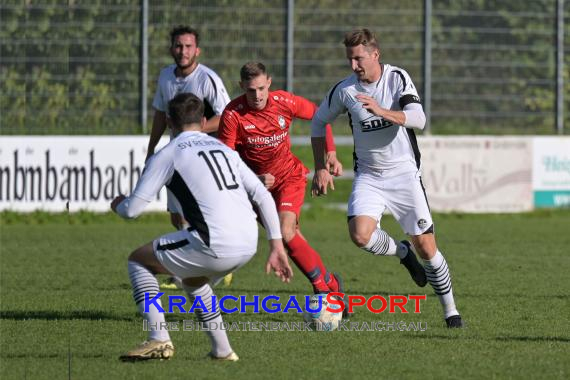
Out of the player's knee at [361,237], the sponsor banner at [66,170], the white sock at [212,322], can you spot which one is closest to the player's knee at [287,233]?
the player's knee at [361,237]

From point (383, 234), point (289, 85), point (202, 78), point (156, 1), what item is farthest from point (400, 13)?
point (383, 234)

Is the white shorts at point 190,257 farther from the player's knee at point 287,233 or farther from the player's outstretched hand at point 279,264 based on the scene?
the player's knee at point 287,233

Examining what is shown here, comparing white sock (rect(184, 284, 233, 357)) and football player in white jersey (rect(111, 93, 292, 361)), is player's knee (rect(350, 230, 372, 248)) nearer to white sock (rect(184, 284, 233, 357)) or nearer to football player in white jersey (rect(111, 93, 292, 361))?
white sock (rect(184, 284, 233, 357))

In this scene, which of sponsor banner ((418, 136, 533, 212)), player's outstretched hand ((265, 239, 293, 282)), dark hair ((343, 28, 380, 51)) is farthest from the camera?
sponsor banner ((418, 136, 533, 212))

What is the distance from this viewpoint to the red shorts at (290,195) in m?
9.43

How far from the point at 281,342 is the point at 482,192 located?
39.3 ft

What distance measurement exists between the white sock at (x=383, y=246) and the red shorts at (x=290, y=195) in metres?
0.73

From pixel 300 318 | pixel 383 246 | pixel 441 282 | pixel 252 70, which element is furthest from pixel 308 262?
pixel 252 70

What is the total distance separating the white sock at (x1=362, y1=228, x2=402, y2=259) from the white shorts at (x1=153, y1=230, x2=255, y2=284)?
2410 mm

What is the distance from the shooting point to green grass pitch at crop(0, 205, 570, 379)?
→ 6.99 m

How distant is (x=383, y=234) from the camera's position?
9195mm

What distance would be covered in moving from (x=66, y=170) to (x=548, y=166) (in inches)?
316

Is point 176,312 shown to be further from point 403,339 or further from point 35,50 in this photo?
point 35,50

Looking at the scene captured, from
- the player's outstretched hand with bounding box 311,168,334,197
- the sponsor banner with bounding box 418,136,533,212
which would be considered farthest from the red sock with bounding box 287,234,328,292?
the sponsor banner with bounding box 418,136,533,212
